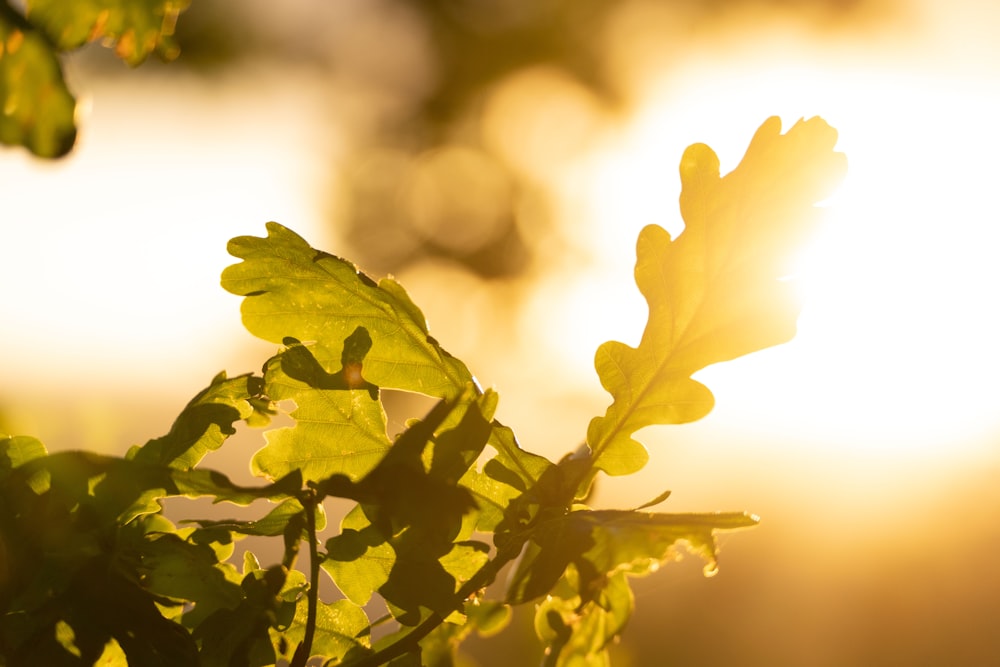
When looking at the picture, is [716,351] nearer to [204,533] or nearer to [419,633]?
[419,633]

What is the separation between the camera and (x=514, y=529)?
122 cm

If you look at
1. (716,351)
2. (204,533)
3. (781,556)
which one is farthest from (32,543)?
(781,556)

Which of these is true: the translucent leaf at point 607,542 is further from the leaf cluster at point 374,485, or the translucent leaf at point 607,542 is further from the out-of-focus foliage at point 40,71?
the out-of-focus foliage at point 40,71

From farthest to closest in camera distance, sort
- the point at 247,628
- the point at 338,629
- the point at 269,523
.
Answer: the point at 338,629, the point at 269,523, the point at 247,628

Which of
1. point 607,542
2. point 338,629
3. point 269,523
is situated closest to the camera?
point 607,542

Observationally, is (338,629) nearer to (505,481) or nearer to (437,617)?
(437,617)

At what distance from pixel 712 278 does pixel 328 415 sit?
603 mm

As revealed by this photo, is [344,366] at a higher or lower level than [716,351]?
lower

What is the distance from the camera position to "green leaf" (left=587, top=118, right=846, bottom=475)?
125cm

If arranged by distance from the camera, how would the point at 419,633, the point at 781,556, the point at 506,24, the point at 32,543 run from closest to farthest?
the point at 32,543
the point at 419,633
the point at 781,556
the point at 506,24

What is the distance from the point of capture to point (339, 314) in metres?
1.31

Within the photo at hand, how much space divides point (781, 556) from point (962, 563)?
2850 millimetres

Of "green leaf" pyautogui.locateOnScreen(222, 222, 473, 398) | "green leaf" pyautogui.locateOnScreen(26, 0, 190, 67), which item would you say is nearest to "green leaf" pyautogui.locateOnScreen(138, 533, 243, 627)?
"green leaf" pyautogui.locateOnScreen(222, 222, 473, 398)

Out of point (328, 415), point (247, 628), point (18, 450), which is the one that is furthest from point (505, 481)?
point (18, 450)
